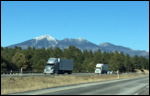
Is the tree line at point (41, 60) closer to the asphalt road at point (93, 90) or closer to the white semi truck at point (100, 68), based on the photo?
the white semi truck at point (100, 68)

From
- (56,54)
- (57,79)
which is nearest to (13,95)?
(57,79)

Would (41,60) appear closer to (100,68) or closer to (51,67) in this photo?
(100,68)

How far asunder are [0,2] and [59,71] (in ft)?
95.2

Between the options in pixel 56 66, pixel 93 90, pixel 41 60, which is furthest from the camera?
pixel 41 60

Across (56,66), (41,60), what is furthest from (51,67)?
(41,60)

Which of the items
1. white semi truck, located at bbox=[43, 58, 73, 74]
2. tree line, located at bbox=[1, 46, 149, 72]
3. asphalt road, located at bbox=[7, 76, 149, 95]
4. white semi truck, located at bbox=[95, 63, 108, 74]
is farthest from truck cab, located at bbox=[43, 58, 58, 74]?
tree line, located at bbox=[1, 46, 149, 72]

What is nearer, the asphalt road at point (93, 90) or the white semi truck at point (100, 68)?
the asphalt road at point (93, 90)

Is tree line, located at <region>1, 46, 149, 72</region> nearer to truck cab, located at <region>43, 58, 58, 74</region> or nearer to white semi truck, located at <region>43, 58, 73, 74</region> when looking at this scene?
white semi truck, located at <region>43, 58, 73, 74</region>

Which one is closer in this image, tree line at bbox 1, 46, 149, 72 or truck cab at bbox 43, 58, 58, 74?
truck cab at bbox 43, 58, 58, 74

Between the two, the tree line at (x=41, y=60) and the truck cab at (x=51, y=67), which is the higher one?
the tree line at (x=41, y=60)

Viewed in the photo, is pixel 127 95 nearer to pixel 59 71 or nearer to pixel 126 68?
pixel 59 71

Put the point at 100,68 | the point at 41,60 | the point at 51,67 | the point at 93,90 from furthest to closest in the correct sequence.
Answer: the point at 41,60 → the point at 100,68 → the point at 51,67 → the point at 93,90

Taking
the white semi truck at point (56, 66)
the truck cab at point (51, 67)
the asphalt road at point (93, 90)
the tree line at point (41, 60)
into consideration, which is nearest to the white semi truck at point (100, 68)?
the white semi truck at point (56, 66)

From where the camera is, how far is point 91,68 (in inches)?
4675
